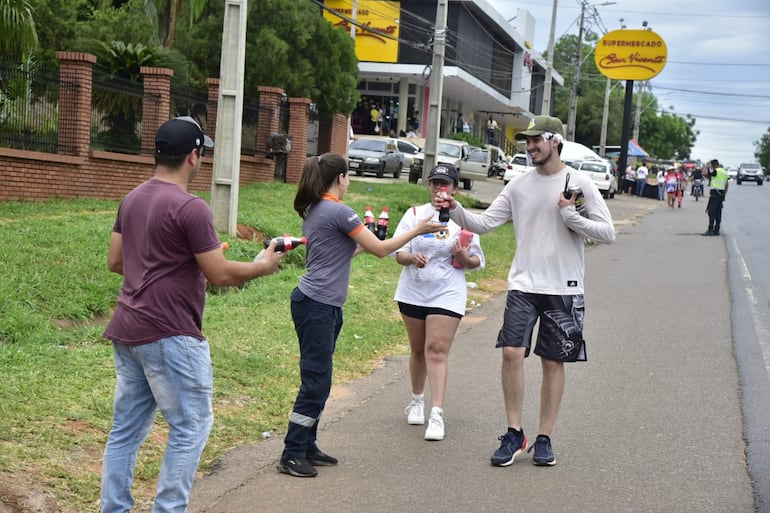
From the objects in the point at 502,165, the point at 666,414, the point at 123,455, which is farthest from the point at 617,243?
the point at 502,165

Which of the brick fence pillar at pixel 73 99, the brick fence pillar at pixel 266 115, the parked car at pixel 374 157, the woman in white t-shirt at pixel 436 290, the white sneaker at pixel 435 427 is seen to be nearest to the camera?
the white sneaker at pixel 435 427

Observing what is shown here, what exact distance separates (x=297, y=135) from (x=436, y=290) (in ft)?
64.5

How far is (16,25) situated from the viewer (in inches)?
603

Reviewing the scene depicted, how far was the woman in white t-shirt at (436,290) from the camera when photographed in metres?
6.91

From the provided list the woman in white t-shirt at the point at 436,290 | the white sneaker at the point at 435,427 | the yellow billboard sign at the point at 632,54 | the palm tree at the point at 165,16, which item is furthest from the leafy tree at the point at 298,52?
the yellow billboard sign at the point at 632,54

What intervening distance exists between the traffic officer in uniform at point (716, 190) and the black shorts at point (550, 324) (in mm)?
21044

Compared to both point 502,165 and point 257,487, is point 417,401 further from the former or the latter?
point 502,165

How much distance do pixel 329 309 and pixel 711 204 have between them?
22.8m

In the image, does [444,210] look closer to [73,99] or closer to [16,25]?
[16,25]

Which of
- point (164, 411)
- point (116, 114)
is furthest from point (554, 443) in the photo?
point (116, 114)

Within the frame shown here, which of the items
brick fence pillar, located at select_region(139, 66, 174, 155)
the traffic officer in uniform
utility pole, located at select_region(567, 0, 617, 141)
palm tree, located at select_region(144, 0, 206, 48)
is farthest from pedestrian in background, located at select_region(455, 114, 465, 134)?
brick fence pillar, located at select_region(139, 66, 174, 155)

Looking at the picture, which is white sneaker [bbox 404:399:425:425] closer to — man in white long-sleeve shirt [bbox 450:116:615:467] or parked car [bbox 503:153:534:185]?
man in white long-sleeve shirt [bbox 450:116:615:467]

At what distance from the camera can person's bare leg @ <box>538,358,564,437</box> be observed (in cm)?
636

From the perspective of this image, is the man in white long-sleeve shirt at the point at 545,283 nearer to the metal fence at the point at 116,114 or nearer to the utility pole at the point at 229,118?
the utility pole at the point at 229,118
